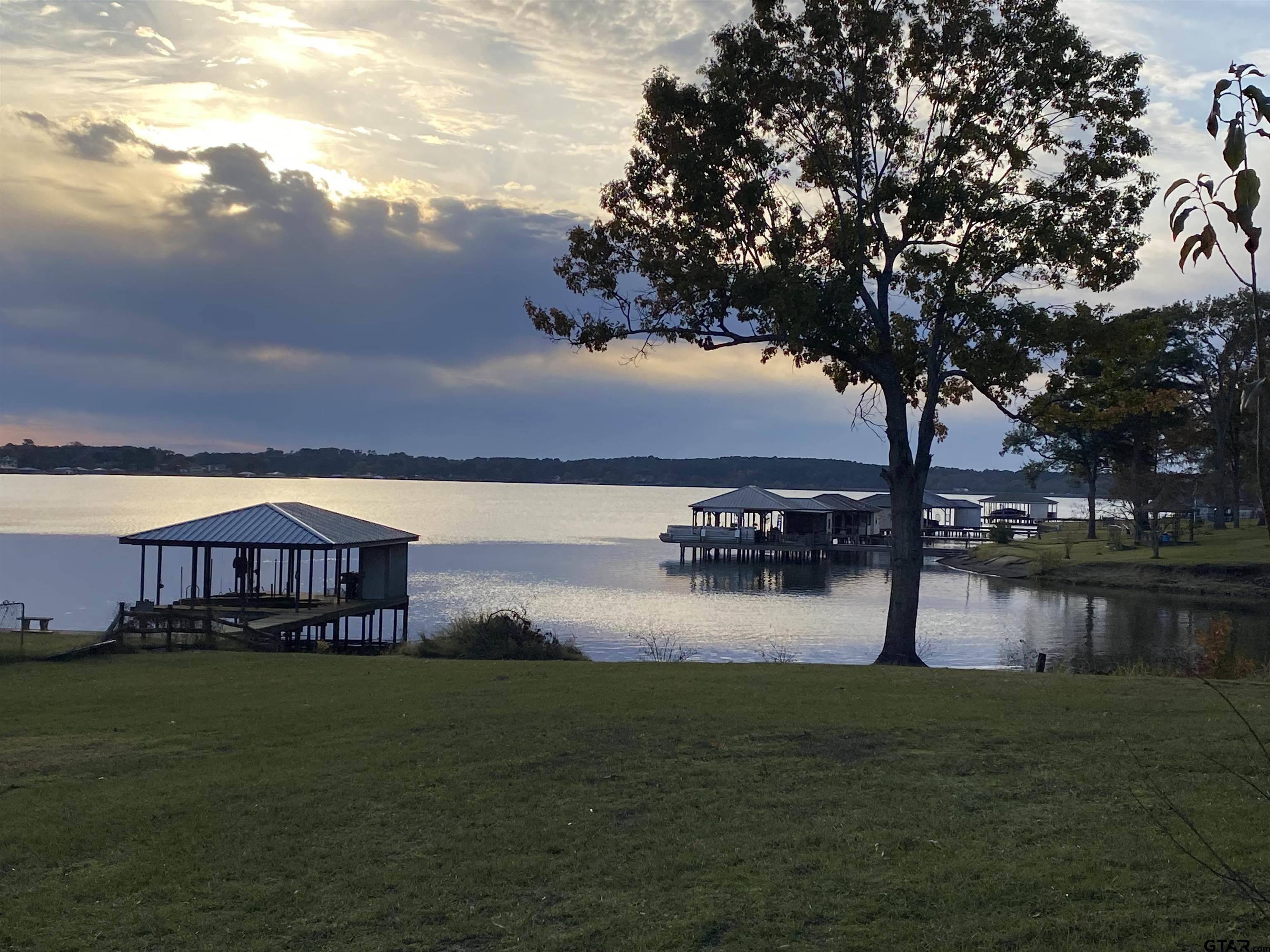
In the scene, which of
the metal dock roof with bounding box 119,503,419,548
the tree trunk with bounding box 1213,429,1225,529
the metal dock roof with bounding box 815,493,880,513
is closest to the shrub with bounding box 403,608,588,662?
the metal dock roof with bounding box 119,503,419,548

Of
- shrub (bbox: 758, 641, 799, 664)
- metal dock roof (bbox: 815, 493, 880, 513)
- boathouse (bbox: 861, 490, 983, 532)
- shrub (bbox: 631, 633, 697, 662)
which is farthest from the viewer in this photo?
boathouse (bbox: 861, 490, 983, 532)

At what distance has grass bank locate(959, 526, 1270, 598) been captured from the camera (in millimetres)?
51625

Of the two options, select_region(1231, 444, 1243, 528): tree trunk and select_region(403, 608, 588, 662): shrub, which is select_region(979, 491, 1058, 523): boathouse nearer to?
select_region(1231, 444, 1243, 528): tree trunk

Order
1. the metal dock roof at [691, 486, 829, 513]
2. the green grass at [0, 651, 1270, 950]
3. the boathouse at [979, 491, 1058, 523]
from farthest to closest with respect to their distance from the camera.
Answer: the boathouse at [979, 491, 1058, 523]
the metal dock roof at [691, 486, 829, 513]
the green grass at [0, 651, 1270, 950]

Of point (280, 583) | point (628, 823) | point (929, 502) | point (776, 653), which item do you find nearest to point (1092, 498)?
point (929, 502)

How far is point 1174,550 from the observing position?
201 ft

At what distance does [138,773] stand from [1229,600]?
5017 centimetres

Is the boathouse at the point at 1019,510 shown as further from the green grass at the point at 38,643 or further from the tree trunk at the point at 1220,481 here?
the green grass at the point at 38,643

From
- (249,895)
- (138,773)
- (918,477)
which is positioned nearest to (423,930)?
(249,895)

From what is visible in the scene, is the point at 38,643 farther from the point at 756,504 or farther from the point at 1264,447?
the point at 756,504

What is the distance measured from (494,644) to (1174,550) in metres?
50.7

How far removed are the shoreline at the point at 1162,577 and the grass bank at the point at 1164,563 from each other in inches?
1.6

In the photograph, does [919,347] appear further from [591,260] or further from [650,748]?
[650,748]

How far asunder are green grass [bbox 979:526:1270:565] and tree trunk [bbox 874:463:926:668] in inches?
1325
